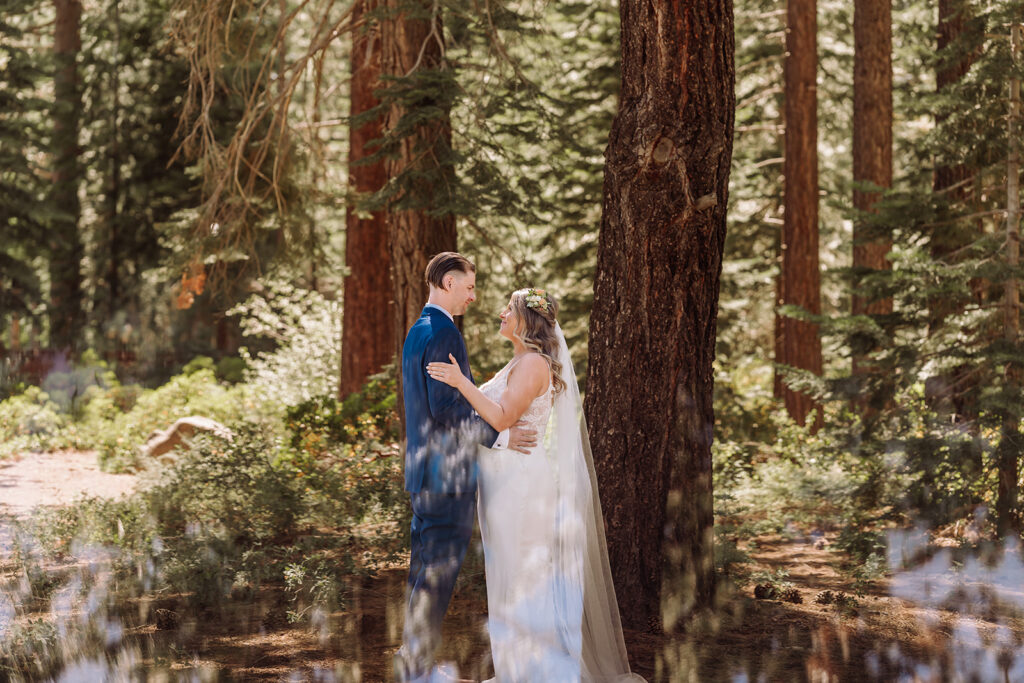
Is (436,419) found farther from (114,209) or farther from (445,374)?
(114,209)

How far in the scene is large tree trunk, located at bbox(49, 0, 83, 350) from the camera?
22141 mm

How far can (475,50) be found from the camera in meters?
18.1

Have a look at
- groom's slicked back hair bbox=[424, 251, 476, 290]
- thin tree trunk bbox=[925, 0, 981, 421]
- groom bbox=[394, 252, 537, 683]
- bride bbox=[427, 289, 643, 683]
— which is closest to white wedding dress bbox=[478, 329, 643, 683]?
bride bbox=[427, 289, 643, 683]

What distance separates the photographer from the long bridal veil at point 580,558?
211 inches

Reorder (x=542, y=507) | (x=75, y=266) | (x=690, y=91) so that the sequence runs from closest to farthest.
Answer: (x=542, y=507)
(x=690, y=91)
(x=75, y=266)

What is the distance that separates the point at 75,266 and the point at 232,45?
11.8 meters

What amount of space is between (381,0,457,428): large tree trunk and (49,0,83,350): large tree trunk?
48.5ft

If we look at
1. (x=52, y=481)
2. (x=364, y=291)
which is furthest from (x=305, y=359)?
(x=52, y=481)

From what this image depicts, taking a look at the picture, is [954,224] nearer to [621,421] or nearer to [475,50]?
[621,421]

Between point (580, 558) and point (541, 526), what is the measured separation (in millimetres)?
303

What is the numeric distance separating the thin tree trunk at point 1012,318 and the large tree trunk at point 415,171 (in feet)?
17.3

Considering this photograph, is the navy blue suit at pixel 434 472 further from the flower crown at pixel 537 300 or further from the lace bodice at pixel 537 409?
the flower crown at pixel 537 300

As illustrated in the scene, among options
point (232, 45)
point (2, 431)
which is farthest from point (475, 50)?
point (2, 431)

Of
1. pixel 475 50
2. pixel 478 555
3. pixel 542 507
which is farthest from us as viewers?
pixel 475 50
